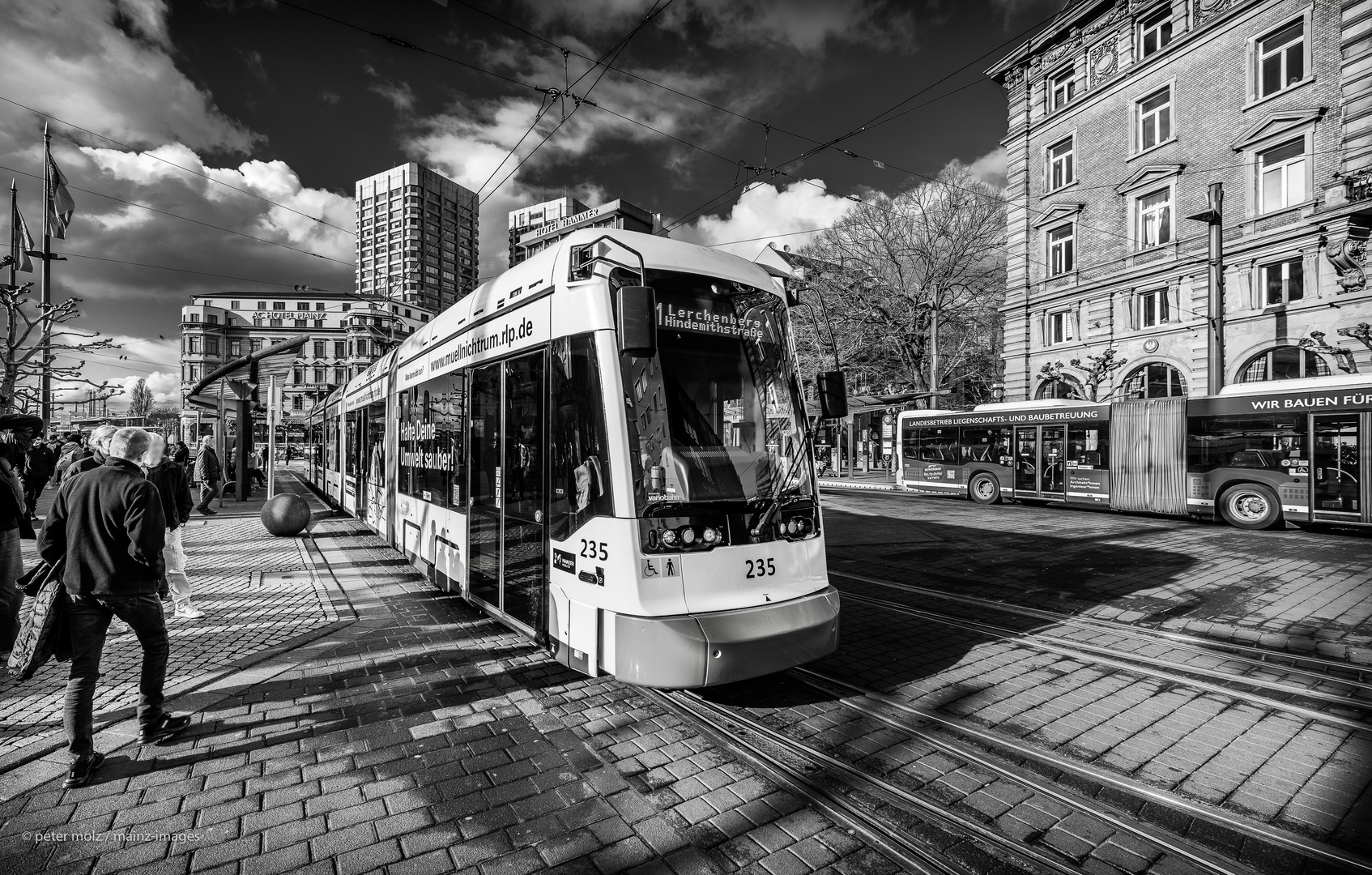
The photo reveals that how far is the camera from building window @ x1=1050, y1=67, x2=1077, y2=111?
2909cm

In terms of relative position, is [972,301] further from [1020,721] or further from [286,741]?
[286,741]

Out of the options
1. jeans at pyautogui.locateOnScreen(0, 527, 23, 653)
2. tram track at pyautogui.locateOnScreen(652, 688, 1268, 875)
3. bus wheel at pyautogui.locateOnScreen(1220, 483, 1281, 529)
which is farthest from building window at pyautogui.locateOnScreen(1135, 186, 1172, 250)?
jeans at pyautogui.locateOnScreen(0, 527, 23, 653)

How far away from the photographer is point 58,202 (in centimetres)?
1359

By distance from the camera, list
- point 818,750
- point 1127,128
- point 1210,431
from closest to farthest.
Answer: point 818,750
point 1210,431
point 1127,128

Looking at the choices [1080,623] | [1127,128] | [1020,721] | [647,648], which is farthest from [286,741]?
[1127,128]

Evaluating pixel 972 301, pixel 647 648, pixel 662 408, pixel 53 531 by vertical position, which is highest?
pixel 972 301

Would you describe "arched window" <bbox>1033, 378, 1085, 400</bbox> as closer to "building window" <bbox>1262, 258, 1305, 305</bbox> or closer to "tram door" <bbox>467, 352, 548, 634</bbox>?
"building window" <bbox>1262, 258, 1305, 305</bbox>

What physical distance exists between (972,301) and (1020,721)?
1258 inches

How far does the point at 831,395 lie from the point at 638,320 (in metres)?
1.88

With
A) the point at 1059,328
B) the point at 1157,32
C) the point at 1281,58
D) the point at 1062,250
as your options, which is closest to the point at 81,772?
the point at 1281,58

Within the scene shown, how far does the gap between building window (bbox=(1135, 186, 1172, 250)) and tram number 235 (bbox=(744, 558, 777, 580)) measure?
92.0ft

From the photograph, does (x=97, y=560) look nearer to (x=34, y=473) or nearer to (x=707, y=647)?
(x=707, y=647)

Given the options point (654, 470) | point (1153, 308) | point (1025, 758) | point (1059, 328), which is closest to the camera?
point (1025, 758)

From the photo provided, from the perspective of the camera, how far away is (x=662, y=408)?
13.9 feet
